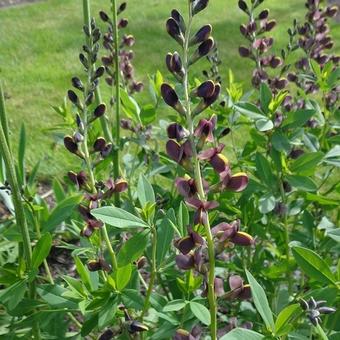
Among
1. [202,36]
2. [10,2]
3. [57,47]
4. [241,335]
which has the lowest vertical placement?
[57,47]

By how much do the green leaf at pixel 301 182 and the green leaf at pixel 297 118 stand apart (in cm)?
15

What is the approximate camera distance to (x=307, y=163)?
174 centimetres

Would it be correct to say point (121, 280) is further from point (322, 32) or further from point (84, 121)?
point (322, 32)

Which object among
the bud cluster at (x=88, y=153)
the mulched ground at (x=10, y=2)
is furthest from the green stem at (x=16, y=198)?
the mulched ground at (x=10, y=2)

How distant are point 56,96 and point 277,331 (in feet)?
12.6

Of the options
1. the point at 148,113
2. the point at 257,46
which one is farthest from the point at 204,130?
the point at 257,46

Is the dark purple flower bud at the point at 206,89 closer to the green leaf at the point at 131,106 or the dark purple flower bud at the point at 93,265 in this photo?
the dark purple flower bud at the point at 93,265

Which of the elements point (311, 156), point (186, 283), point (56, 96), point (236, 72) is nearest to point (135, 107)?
point (311, 156)

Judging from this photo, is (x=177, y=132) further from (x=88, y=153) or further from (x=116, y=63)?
(x=116, y=63)

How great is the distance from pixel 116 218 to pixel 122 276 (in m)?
0.19

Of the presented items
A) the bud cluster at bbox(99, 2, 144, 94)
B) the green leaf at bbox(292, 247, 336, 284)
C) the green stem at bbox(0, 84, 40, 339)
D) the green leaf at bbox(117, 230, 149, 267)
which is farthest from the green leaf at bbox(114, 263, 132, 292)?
the bud cluster at bbox(99, 2, 144, 94)

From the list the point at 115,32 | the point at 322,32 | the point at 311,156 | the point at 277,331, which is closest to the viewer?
the point at 277,331

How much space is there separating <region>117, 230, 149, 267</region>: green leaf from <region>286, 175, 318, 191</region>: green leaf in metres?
0.56

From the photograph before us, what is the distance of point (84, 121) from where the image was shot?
1414mm
